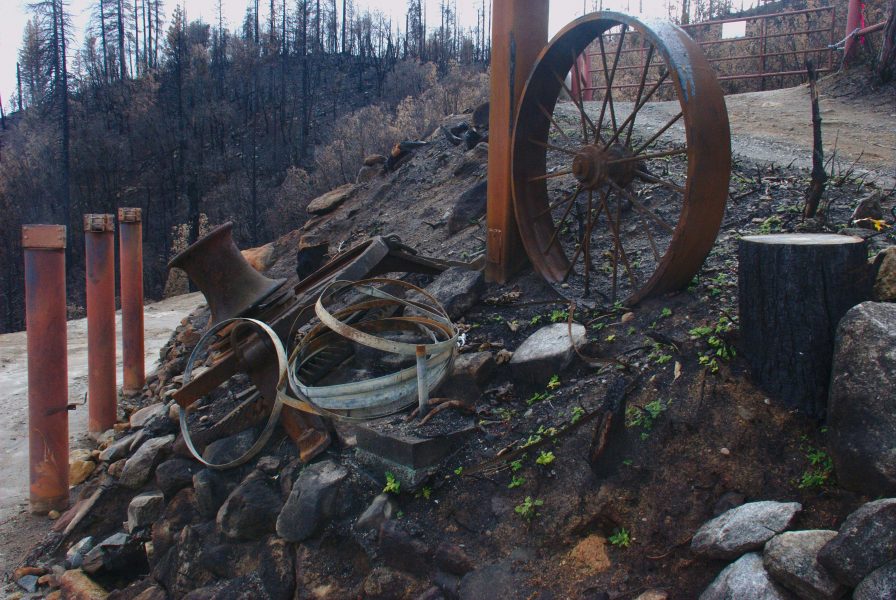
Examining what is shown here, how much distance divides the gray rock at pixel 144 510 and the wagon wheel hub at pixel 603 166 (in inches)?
138

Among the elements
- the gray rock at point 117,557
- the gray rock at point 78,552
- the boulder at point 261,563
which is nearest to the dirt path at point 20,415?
the gray rock at point 78,552

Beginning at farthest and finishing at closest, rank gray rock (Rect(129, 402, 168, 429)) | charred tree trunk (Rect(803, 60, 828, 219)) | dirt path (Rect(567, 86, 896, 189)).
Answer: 1. dirt path (Rect(567, 86, 896, 189))
2. gray rock (Rect(129, 402, 168, 429))
3. charred tree trunk (Rect(803, 60, 828, 219))

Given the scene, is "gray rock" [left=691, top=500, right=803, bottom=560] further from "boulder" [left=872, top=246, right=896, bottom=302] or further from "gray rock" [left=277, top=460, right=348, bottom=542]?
"gray rock" [left=277, top=460, right=348, bottom=542]

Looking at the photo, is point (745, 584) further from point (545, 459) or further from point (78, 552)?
point (78, 552)

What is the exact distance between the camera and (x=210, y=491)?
13.7ft

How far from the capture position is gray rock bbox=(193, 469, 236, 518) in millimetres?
4172

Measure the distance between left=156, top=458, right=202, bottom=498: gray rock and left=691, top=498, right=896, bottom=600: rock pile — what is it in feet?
11.0

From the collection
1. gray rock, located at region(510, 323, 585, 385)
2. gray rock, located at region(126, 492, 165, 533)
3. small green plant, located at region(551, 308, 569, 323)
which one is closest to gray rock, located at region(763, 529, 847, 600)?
gray rock, located at region(510, 323, 585, 385)

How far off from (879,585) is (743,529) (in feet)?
1.62

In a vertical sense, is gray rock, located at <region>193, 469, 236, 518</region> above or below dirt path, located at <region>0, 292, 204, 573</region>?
above

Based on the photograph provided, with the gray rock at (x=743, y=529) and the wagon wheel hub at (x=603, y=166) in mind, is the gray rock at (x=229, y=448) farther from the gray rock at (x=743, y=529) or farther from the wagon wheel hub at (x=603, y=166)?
the gray rock at (x=743, y=529)

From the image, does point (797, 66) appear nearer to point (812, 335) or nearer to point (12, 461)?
point (812, 335)

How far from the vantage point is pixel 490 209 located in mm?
5234

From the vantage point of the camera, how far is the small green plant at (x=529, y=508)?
2953mm
